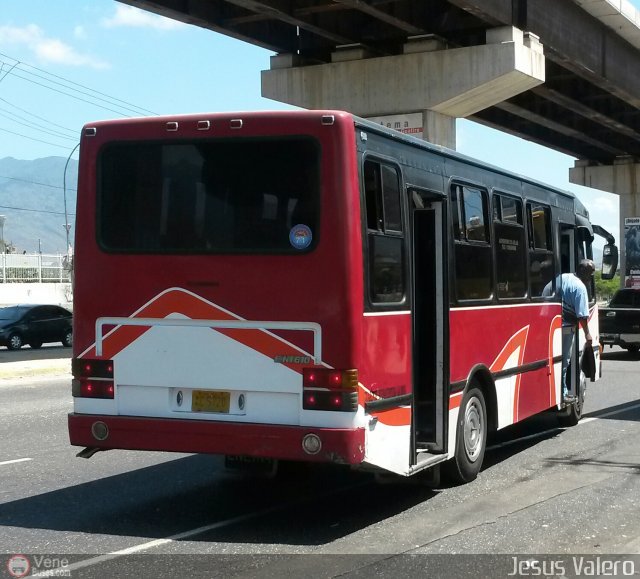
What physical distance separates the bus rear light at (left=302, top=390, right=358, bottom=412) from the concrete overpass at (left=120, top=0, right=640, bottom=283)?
14.3m

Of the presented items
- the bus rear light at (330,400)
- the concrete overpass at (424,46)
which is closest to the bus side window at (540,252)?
the bus rear light at (330,400)

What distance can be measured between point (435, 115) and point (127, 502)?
683 inches

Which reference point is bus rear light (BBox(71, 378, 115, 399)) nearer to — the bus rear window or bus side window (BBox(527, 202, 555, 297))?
the bus rear window

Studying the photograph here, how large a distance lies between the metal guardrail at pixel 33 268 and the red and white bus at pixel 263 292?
1869 inches

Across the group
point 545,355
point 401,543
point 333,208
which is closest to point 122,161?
point 333,208

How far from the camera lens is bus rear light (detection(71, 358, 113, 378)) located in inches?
315

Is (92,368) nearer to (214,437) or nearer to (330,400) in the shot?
(214,437)

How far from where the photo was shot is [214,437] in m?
7.60

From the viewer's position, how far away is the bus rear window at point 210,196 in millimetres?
7605

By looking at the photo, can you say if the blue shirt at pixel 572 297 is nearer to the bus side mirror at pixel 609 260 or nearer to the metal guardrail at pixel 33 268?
the bus side mirror at pixel 609 260

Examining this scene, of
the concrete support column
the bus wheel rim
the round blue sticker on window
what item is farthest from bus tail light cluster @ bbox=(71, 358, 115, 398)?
the concrete support column

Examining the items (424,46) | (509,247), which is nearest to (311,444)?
(509,247)

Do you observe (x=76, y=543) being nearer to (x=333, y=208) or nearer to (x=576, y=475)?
(x=333, y=208)

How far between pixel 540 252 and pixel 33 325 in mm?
25592
